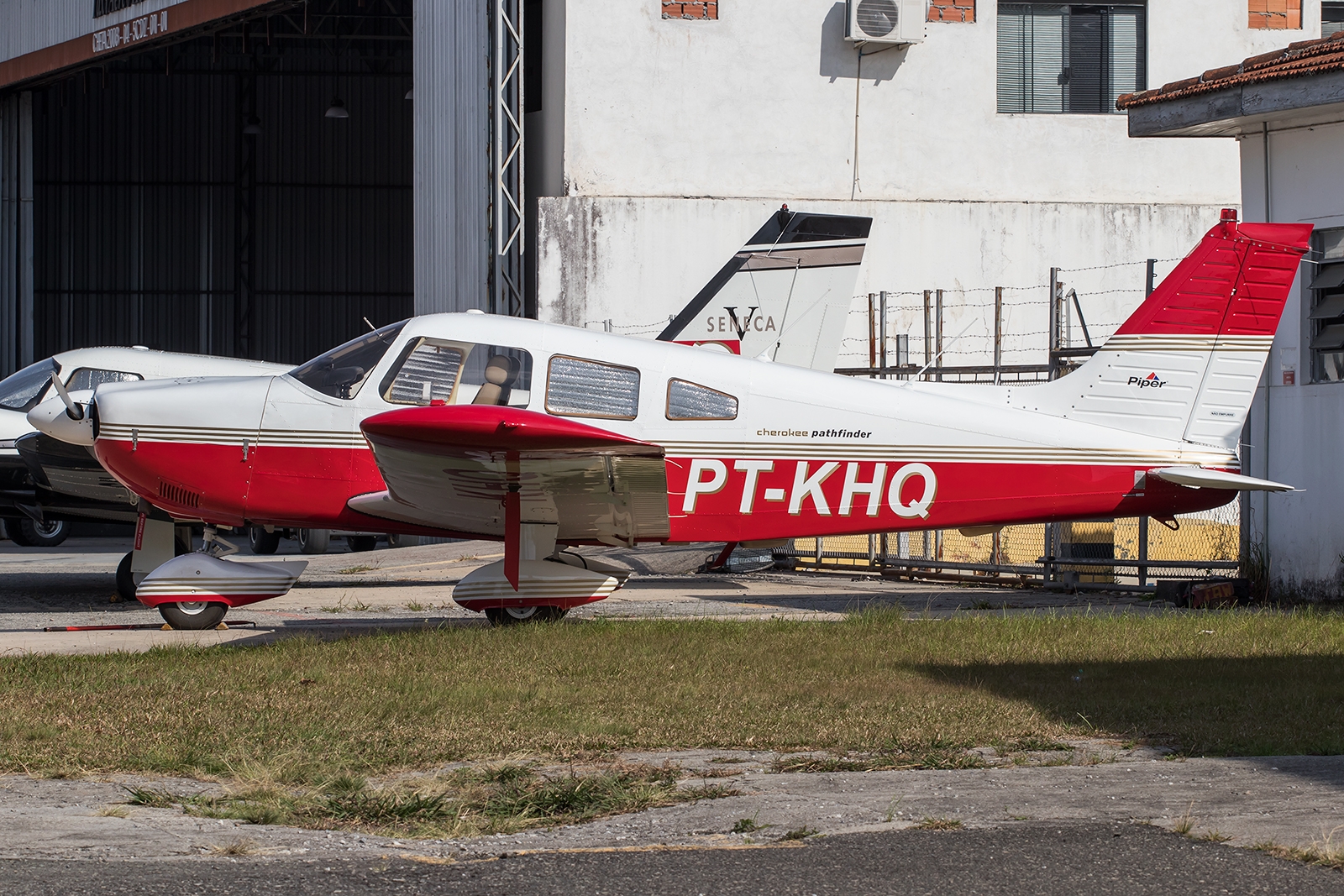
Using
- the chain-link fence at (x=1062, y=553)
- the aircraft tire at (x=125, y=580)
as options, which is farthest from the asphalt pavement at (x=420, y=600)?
the chain-link fence at (x=1062, y=553)

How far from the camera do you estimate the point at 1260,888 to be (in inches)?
132

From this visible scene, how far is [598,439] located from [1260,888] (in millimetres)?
4722

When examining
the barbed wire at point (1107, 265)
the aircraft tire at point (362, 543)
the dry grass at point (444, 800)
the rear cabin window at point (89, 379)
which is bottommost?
the aircraft tire at point (362, 543)

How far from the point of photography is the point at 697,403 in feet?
30.2

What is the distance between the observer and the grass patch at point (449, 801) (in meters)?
4.02

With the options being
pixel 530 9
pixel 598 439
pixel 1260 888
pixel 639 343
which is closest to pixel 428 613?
pixel 639 343

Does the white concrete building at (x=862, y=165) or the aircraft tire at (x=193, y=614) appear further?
the white concrete building at (x=862, y=165)

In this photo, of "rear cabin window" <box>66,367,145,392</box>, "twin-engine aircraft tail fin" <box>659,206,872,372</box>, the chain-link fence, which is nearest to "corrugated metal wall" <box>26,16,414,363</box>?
"twin-engine aircraft tail fin" <box>659,206,872,372</box>

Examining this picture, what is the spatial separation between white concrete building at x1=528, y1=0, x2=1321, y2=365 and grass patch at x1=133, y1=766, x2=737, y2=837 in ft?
55.9

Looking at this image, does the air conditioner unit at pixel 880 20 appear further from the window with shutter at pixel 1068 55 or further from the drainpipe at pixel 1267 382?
the drainpipe at pixel 1267 382

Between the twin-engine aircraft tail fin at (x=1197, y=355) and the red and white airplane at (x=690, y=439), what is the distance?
0.05ft

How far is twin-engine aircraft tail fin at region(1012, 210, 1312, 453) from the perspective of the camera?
9648mm

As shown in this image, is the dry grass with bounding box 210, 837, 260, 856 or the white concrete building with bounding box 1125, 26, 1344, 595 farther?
the white concrete building with bounding box 1125, 26, 1344, 595

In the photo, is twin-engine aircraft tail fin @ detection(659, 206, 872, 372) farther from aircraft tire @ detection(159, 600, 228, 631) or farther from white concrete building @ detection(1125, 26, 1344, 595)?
aircraft tire @ detection(159, 600, 228, 631)
